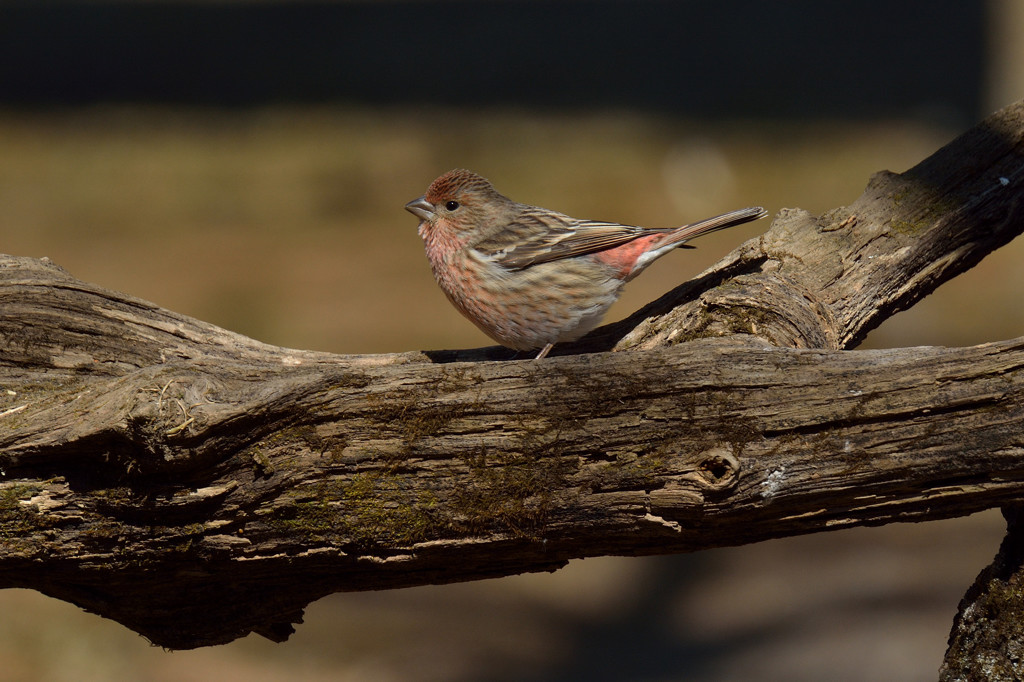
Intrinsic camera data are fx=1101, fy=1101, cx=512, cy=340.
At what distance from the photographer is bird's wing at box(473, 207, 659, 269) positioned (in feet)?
16.4

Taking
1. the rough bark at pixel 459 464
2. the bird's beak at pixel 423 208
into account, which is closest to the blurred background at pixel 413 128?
the bird's beak at pixel 423 208

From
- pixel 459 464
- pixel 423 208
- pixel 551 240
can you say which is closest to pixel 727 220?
pixel 551 240

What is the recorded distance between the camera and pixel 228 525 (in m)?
3.22

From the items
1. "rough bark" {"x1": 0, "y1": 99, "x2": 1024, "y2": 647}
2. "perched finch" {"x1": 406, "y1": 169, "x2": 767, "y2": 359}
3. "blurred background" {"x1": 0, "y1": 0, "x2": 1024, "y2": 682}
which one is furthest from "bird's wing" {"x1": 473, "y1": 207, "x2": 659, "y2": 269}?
"blurred background" {"x1": 0, "y1": 0, "x2": 1024, "y2": 682}

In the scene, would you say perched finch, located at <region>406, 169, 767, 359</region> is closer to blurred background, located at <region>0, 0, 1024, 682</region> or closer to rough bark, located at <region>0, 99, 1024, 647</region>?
rough bark, located at <region>0, 99, 1024, 647</region>

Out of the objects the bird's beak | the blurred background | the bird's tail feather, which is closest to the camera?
the bird's tail feather

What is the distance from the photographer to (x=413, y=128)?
11336 mm

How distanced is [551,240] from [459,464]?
2.12 m

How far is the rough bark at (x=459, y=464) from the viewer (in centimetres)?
304

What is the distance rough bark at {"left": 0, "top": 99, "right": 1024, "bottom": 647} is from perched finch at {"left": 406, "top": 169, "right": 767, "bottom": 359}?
1.42m

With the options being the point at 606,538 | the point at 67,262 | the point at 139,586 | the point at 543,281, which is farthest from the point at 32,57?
the point at 606,538

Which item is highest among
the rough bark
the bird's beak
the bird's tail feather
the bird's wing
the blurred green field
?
the blurred green field

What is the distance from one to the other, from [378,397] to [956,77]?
9578 mm

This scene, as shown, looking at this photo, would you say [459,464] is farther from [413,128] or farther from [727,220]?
[413,128]
